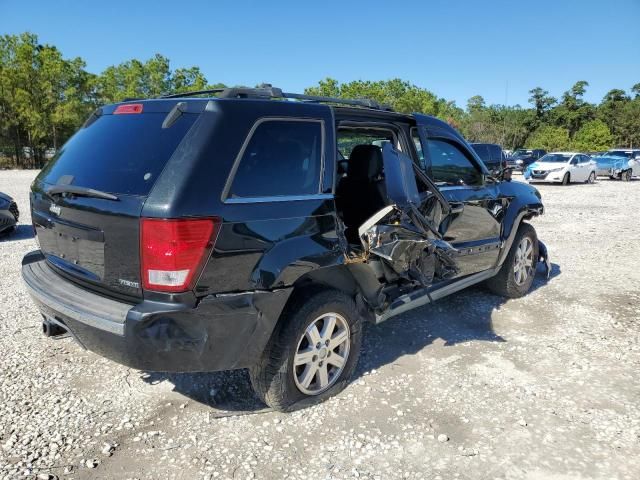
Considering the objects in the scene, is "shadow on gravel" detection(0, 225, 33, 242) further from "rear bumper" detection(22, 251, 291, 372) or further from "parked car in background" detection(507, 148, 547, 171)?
"parked car in background" detection(507, 148, 547, 171)

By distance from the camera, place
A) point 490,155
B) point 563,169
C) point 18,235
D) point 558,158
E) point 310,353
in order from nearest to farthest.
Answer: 1. point 310,353
2. point 18,235
3. point 490,155
4. point 563,169
5. point 558,158

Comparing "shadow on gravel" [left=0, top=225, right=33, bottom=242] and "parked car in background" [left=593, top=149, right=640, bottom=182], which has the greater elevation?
"parked car in background" [left=593, top=149, right=640, bottom=182]

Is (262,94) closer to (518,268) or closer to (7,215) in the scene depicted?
(518,268)

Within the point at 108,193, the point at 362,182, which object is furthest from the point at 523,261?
the point at 108,193

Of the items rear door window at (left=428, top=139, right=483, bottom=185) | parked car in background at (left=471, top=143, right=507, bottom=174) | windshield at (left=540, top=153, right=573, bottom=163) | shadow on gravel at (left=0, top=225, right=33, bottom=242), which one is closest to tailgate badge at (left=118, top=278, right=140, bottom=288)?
rear door window at (left=428, top=139, right=483, bottom=185)

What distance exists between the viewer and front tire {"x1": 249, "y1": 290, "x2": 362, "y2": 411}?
2.92 m

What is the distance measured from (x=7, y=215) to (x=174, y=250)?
7376 millimetres

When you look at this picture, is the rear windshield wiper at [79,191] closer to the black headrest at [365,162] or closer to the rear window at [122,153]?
the rear window at [122,153]

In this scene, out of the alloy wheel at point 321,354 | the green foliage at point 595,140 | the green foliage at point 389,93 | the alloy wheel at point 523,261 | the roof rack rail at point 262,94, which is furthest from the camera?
the green foliage at point 595,140

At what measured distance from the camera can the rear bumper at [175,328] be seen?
2.42m

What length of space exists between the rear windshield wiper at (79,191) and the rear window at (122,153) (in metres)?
0.04

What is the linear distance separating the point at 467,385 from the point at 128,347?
2.39 metres

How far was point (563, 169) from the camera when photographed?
21.8 metres

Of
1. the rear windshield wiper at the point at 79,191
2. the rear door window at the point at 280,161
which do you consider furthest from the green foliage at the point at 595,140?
the rear windshield wiper at the point at 79,191
